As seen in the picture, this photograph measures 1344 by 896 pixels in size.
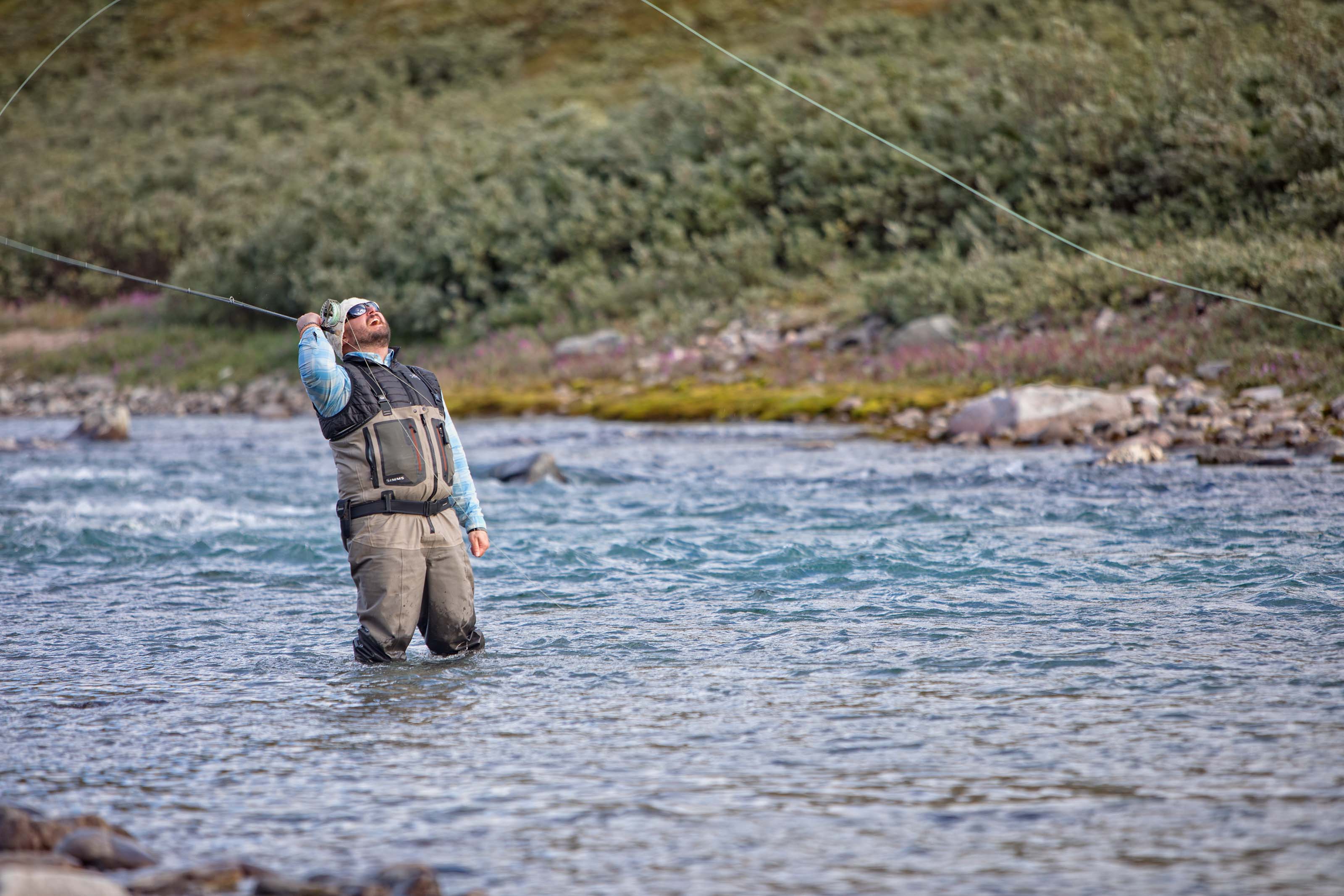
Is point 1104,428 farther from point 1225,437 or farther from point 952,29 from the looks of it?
point 952,29

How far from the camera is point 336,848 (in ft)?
11.6

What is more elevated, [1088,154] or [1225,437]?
[1088,154]

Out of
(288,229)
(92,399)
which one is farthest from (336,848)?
(288,229)

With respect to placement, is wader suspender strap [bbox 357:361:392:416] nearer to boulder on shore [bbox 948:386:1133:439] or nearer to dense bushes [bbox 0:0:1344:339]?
boulder on shore [bbox 948:386:1133:439]

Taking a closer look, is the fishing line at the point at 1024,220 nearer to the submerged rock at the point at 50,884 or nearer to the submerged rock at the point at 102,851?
the submerged rock at the point at 102,851

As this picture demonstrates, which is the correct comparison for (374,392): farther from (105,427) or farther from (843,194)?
(843,194)

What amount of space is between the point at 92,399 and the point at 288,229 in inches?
269

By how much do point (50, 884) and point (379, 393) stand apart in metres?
3.04

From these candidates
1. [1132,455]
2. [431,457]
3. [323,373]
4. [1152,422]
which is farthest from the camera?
[1152,422]

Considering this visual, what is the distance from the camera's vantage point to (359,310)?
5652 mm

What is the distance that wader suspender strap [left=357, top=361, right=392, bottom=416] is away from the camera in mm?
5461

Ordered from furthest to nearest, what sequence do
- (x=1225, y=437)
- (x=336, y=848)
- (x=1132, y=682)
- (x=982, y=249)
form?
(x=982, y=249) → (x=1225, y=437) → (x=1132, y=682) → (x=336, y=848)

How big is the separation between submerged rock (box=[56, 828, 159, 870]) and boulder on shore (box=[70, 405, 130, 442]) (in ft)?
56.4

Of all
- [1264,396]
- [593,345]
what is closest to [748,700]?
[1264,396]
